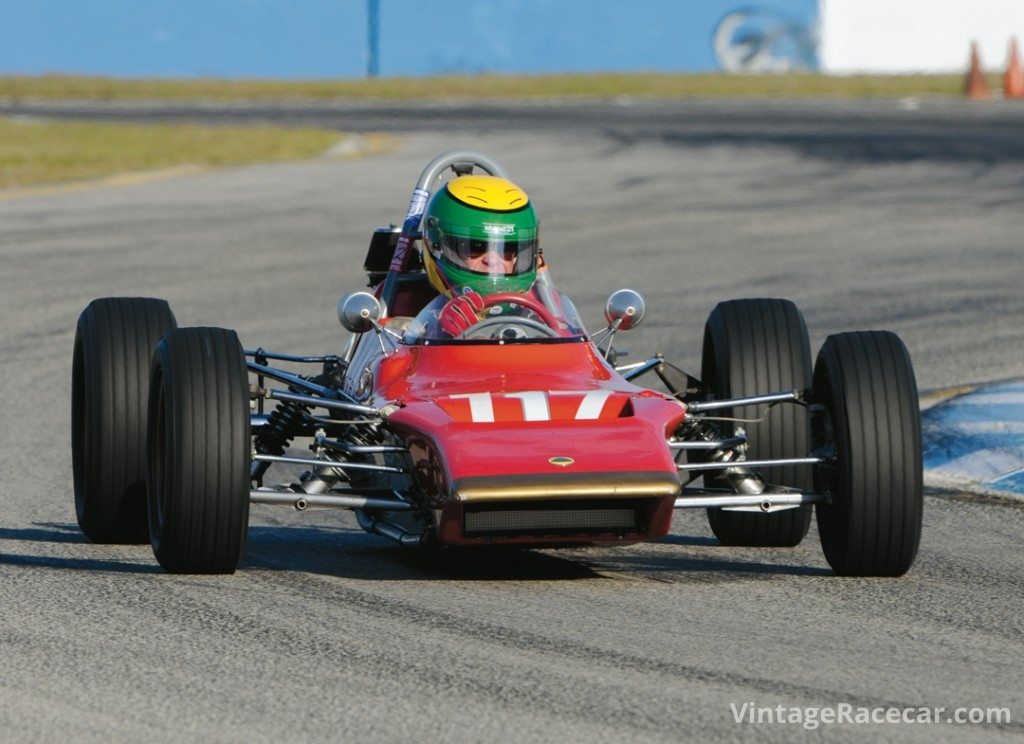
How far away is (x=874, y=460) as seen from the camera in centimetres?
690

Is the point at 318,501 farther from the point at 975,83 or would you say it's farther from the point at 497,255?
the point at 975,83

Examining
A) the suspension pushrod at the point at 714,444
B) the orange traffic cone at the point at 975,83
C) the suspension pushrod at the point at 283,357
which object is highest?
the orange traffic cone at the point at 975,83

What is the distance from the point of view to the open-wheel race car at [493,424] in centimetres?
660

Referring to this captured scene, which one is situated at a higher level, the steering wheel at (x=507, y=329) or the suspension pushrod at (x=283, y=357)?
the steering wheel at (x=507, y=329)

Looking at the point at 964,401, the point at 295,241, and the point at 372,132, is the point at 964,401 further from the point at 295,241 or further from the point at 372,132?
the point at 372,132

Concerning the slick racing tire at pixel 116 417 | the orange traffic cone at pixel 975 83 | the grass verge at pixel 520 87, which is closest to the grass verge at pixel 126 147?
the grass verge at pixel 520 87

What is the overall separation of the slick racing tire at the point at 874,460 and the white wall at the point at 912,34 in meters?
55.8

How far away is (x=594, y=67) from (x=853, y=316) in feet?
166

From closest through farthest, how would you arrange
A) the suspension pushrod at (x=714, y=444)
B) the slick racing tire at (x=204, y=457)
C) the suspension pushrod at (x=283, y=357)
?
the slick racing tire at (x=204, y=457)
the suspension pushrod at (x=714, y=444)
the suspension pushrod at (x=283, y=357)

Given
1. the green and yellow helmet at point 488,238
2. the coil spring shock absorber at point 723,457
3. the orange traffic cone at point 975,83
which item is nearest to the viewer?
the coil spring shock absorber at point 723,457

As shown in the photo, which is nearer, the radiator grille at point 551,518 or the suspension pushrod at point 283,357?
the radiator grille at point 551,518

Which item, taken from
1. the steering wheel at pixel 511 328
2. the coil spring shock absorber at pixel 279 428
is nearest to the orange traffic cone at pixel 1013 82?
the steering wheel at pixel 511 328

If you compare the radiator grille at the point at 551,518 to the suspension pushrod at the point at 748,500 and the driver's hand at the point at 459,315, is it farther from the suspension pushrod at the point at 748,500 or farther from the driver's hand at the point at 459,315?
the driver's hand at the point at 459,315

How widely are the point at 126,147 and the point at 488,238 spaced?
966 inches
